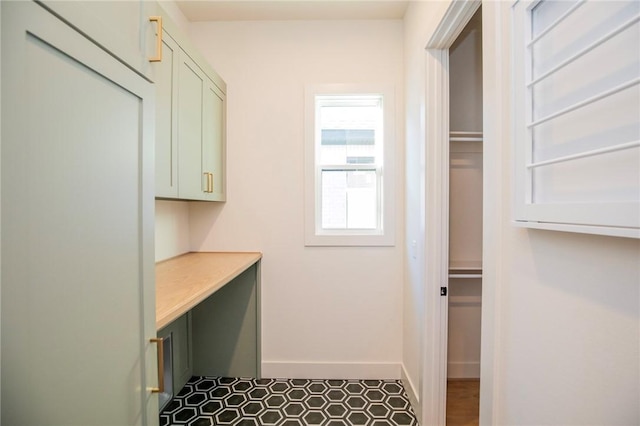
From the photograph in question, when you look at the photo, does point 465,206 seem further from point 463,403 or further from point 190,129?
point 190,129

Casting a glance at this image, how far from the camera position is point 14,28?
1.48 ft

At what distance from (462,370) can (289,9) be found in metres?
3.08

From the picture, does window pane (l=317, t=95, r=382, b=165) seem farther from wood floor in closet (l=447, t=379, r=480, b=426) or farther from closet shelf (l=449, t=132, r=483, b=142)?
wood floor in closet (l=447, t=379, r=480, b=426)

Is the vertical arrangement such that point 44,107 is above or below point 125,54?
below

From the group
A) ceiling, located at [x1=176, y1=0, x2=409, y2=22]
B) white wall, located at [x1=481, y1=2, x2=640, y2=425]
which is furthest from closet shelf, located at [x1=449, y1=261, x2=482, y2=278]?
ceiling, located at [x1=176, y1=0, x2=409, y2=22]

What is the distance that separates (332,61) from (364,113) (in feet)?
1.54

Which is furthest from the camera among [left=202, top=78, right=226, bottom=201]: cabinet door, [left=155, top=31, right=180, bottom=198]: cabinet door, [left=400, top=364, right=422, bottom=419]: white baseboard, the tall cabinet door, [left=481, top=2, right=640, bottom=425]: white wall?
[left=202, top=78, right=226, bottom=201]: cabinet door

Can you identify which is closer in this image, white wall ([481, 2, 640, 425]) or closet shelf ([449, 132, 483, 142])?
white wall ([481, 2, 640, 425])

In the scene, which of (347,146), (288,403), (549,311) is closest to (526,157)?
(549,311)

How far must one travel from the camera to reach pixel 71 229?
560mm

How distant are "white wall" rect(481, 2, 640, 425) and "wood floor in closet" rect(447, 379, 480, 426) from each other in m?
1.15

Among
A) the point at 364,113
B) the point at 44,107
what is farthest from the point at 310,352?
the point at 44,107

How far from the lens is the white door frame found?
68.8 inches

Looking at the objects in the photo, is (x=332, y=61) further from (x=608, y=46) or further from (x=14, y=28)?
(x=14, y=28)
